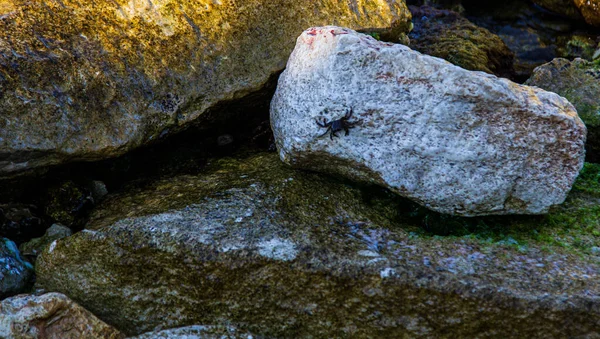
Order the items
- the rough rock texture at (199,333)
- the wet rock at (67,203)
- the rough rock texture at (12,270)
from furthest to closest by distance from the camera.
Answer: the wet rock at (67,203), the rough rock texture at (12,270), the rough rock texture at (199,333)

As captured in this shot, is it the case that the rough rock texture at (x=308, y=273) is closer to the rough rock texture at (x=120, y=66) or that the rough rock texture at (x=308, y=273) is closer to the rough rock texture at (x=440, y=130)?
the rough rock texture at (x=440, y=130)

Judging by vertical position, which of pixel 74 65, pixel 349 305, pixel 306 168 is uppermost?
pixel 74 65

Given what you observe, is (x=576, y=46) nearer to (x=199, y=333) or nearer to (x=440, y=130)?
(x=440, y=130)

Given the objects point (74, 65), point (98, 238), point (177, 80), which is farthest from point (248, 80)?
point (98, 238)

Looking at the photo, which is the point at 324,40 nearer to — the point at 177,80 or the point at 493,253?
the point at 177,80

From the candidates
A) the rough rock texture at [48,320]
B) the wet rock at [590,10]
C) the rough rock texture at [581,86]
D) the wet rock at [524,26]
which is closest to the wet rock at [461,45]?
the rough rock texture at [581,86]

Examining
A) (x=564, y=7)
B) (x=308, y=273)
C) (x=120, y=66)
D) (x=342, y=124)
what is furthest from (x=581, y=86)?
(x=120, y=66)
